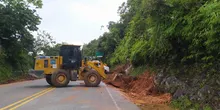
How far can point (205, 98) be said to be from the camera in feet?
35.9

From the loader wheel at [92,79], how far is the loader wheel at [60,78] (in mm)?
1374

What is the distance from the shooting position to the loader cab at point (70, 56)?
23.1 meters

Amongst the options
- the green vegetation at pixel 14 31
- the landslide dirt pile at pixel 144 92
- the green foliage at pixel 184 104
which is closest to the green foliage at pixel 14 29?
the green vegetation at pixel 14 31

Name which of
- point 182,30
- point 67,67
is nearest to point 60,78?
point 67,67

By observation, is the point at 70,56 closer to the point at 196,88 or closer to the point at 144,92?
the point at 144,92

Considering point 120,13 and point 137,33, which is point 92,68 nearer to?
point 137,33

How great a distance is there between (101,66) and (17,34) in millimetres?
15294

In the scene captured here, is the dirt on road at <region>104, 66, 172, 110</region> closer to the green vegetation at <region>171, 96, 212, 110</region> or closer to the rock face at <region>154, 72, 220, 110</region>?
the green vegetation at <region>171, 96, 212, 110</region>

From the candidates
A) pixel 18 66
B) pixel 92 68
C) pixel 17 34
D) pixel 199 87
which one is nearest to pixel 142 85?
pixel 92 68

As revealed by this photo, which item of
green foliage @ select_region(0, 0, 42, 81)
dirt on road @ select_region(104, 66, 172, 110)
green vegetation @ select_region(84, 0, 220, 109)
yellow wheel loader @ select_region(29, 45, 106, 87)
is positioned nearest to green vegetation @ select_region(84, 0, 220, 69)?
green vegetation @ select_region(84, 0, 220, 109)

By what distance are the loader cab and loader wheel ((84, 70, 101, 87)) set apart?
1126 millimetres

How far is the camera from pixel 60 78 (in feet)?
73.9

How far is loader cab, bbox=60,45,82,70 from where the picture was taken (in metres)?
23.1

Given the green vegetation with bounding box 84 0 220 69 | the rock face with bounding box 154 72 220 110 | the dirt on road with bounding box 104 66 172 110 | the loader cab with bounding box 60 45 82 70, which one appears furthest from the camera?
the loader cab with bounding box 60 45 82 70
